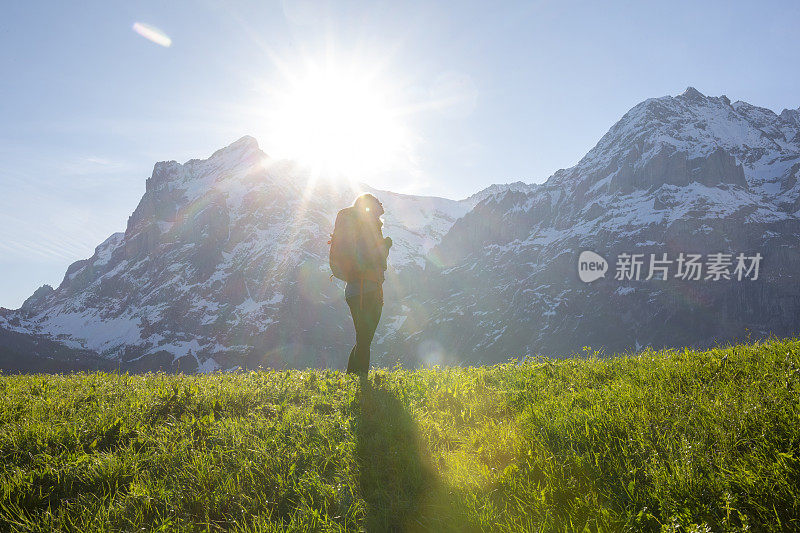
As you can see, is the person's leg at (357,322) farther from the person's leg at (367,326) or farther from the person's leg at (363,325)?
the person's leg at (367,326)

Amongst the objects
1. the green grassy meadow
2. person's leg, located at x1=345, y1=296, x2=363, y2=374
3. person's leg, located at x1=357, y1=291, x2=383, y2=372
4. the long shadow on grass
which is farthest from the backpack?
the long shadow on grass

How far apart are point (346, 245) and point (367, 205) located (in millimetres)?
1158

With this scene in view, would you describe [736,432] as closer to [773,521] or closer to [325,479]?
[773,521]

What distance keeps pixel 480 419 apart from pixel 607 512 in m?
2.87

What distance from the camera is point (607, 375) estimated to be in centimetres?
691

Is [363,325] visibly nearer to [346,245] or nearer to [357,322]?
[357,322]

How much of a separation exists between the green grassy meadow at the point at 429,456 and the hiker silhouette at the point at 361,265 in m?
3.31

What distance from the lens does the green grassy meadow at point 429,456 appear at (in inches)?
128

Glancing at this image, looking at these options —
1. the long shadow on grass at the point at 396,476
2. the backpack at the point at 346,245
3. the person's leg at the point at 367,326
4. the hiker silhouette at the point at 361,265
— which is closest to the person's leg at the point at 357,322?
the hiker silhouette at the point at 361,265

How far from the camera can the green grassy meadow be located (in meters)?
3.25

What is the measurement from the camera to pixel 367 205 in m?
10.4

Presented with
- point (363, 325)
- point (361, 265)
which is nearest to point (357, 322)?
point (363, 325)

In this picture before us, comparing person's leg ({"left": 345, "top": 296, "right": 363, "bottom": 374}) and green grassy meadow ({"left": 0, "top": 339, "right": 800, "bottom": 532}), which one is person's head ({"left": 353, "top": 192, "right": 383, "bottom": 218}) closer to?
person's leg ({"left": 345, "top": 296, "right": 363, "bottom": 374})

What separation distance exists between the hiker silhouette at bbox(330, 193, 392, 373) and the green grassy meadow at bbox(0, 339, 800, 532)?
3.31m
